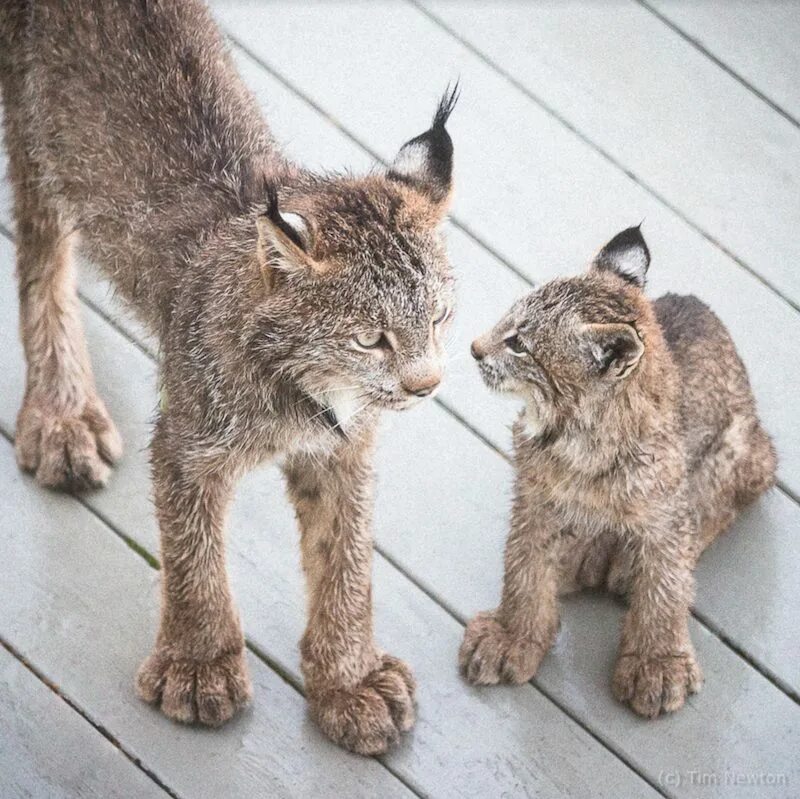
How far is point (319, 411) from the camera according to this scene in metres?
3.26

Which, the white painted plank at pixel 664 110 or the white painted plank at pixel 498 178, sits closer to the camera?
the white painted plank at pixel 498 178

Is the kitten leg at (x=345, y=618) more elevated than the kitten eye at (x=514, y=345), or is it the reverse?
the kitten eye at (x=514, y=345)

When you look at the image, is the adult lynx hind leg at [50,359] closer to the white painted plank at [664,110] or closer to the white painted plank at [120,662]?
the white painted plank at [120,662]

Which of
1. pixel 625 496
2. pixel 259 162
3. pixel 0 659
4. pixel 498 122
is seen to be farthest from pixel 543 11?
pixel 0 659

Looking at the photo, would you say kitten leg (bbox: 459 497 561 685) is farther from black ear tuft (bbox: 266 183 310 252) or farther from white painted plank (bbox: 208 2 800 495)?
black ear tuft (bbox: 266 183 310 252)

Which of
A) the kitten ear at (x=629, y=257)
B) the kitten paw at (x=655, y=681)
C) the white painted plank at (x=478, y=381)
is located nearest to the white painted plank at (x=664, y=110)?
the white painted plank at (x=478, y=381)

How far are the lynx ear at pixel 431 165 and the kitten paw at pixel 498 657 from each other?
1.10 metres

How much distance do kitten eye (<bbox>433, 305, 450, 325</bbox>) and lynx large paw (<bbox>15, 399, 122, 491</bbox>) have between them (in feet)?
3.90

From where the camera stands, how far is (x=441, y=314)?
317 cm

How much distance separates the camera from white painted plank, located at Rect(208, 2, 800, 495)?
432cm

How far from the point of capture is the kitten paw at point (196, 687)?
3.48 meters

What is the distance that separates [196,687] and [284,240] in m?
1.16

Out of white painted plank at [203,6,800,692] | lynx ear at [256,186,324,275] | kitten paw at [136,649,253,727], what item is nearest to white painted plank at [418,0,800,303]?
white painted plank at [203,6,800,692]

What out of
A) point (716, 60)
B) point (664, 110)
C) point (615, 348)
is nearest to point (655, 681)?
point (615, 348)
